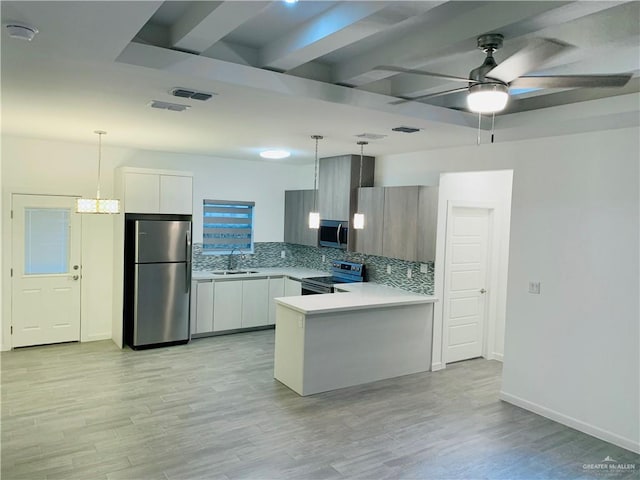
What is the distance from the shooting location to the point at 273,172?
25.0ft

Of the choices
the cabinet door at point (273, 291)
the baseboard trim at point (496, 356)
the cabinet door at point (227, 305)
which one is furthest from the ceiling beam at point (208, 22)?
the baseboard trim at point (496, 356)

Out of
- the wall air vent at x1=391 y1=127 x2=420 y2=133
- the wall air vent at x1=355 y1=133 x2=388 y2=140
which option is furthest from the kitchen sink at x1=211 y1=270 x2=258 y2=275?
the wall air vent at x1=391 y1=127 x2=420 y2=133

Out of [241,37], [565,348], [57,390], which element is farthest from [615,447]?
[57,390]

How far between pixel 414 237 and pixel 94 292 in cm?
429

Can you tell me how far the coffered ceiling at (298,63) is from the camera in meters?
2.24

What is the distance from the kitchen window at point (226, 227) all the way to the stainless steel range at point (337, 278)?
60.7 inches

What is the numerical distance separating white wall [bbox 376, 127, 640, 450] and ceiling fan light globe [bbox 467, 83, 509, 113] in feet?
6.56

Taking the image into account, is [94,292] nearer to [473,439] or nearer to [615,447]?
[473,439]

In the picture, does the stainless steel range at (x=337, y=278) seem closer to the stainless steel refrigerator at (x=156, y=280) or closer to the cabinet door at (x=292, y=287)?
the cabinet door at (x=292, y=287)

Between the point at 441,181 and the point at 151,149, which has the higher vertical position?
the point at 151,149

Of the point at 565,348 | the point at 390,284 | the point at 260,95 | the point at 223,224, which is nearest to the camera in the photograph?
the point at 260,95

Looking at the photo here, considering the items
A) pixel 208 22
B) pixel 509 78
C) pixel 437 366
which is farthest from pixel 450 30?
pixel 437 366

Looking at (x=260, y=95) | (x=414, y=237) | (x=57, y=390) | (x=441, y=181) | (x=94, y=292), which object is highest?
(x=260, y=95)

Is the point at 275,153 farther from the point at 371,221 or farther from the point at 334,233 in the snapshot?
the point at 371,221
